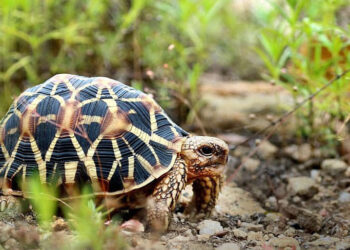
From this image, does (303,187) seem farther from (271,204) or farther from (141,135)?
(141,135)

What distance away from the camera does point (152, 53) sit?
15.0ft

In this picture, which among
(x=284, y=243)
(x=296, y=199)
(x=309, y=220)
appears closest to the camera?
(x=284, y=243)

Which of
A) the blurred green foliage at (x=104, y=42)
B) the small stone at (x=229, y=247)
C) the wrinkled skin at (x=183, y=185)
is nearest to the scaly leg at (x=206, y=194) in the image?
the wrinkled skin at (x=183, y=185)

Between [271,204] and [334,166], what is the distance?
29.4 inches

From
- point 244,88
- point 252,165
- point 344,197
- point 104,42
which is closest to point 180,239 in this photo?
point 344,197

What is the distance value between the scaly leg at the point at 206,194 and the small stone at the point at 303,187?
0.75 metres

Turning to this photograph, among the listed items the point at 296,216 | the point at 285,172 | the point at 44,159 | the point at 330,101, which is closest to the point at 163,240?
the point at 44,159

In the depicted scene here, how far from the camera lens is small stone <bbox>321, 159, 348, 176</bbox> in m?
3.28

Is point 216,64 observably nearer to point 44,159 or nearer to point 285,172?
point 285,172

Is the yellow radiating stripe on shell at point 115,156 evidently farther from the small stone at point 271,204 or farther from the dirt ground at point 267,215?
the small stone at point 271,204

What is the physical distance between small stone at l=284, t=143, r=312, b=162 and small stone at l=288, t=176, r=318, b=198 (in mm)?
381

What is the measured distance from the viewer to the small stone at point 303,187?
9.87 ft

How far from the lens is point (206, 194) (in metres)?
2.49

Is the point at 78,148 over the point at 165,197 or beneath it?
over
